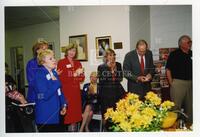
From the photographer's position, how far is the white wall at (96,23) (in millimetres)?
2980

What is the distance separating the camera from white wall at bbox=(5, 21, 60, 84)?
2953 mm

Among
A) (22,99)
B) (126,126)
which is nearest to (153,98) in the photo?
(126,126)

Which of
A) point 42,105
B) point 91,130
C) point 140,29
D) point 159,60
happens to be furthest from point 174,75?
point 42,105

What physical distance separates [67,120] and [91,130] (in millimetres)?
249

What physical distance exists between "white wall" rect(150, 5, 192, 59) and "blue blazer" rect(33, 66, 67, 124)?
1.02 m

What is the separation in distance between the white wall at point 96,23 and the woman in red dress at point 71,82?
127mm

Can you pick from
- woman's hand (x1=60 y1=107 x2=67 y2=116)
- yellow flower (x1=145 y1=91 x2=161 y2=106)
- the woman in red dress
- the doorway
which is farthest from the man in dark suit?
the doorway

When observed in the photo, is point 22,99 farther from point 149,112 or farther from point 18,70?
point 149,112

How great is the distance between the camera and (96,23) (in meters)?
3.00

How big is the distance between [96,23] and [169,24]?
0.68 metres

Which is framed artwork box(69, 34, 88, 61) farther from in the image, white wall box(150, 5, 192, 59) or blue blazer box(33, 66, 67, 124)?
white wall box(150, 5, 192, 59)

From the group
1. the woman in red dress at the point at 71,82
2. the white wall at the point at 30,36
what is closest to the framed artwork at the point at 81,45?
the woman in red dress at the point at 71,82

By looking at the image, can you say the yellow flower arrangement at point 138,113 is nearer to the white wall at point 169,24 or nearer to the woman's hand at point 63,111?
the woman's hand at point 63,111

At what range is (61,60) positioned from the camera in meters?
3.01
